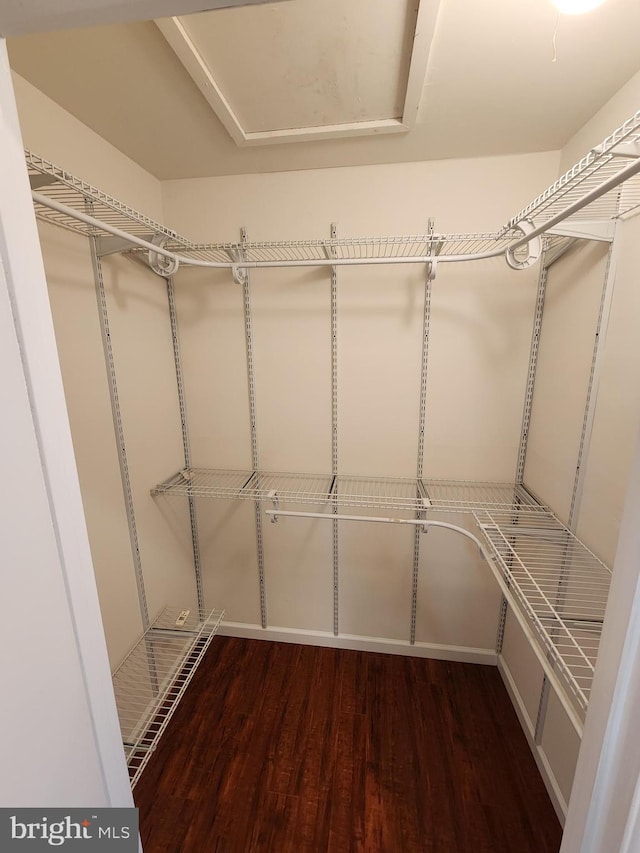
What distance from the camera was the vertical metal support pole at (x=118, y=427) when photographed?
127cm

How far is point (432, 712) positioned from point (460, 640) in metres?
0.40

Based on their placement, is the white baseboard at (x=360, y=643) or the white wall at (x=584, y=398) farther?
the white baseboard at (x=360, y=643)

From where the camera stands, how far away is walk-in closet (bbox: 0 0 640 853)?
25.1 inches

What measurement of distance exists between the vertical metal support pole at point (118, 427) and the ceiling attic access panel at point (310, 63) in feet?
2.24

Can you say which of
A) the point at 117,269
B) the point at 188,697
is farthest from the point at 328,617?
the point at 117,269

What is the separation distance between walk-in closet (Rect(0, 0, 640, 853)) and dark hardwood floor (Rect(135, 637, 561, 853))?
0.01 meters

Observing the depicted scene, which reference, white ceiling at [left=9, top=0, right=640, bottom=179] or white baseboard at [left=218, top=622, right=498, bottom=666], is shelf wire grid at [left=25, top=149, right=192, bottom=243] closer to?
white ceiling at [left=9, top=0, right=640, bottom=179]

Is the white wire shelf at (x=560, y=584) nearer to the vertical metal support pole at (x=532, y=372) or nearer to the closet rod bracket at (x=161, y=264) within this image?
the vertical metal support pole at (x=532, y=372)

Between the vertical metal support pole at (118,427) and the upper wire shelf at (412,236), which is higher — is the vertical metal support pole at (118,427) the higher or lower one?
the lower one

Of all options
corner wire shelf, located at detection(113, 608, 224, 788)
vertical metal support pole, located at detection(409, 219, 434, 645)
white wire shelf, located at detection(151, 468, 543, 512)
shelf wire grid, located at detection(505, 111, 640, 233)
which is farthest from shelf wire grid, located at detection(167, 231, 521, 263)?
corner wire shelf, located at detection(113, 608, 224, 788)

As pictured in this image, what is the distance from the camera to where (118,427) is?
4.53ft

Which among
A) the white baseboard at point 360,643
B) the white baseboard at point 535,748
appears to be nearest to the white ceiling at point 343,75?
the white baseboard at point 535,748

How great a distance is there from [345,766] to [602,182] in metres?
2.27

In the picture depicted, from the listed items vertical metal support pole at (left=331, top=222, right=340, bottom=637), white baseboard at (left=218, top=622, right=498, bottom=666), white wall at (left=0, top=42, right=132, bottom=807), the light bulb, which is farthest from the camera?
white baseboard at (left=218, top=622, right=498, bottom=666)
